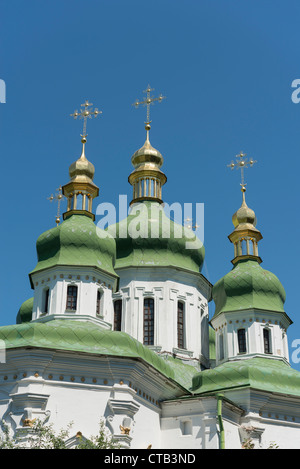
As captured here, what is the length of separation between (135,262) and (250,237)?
4.36 m

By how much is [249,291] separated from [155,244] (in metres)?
3.33

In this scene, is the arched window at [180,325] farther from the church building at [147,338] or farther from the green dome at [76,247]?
the green dome at [76,247]

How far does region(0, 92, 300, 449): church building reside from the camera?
52.1ft

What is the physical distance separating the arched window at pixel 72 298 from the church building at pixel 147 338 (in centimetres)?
3

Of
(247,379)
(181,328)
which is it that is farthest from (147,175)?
(247,379)

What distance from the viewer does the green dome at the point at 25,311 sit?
81.6ft

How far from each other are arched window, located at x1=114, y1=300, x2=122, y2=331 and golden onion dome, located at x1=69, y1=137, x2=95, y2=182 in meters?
3.97

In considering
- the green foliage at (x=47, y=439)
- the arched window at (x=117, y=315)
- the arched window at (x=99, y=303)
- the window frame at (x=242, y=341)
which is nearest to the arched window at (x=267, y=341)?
the window frame at (x=242, y=341)

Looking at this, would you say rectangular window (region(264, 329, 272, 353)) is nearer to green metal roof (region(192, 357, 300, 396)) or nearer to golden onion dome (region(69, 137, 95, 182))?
green metal roof (region(192, 357, 300, 396))

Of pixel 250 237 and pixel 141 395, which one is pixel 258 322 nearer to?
pixel 250 237

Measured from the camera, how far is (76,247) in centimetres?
1955

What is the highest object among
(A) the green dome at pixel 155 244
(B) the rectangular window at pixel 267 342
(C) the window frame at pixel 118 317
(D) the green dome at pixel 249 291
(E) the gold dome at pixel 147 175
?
(E) the gold dome at pixel 147 175

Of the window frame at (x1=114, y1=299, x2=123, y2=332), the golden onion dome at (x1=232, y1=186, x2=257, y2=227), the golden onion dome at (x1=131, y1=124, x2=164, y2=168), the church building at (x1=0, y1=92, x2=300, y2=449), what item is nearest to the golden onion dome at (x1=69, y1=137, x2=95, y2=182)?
the church building at (x1=0, y1=92, x2=300, y2=449)

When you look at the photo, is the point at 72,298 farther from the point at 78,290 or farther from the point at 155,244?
the point at 155,244
